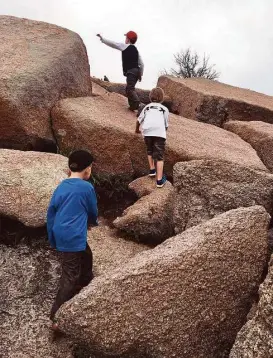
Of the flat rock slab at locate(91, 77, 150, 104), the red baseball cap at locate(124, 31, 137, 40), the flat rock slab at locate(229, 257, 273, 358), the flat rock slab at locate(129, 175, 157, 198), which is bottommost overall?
the flat rock slab at locate(91, 77, 150, 104)

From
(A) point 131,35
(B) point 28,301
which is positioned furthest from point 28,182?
(A) point 131,35

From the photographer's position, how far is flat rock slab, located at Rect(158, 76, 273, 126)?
51.6 feet

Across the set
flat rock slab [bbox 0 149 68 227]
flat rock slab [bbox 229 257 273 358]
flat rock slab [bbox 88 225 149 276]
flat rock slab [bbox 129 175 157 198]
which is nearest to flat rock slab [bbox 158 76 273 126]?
flat rock slab [bbox 129 175 157 198]

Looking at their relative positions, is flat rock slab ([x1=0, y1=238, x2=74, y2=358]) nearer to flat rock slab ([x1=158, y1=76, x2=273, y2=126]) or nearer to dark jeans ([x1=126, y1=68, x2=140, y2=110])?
dark jeans ([x1=126, y1=68, x2=140, y2=110])

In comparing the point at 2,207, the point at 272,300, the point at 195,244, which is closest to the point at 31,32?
the point at 2,207

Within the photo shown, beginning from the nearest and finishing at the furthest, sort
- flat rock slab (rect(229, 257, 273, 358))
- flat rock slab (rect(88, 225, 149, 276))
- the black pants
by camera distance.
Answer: flat rock slab (rect(229, 257, 273, 358)) < the black pants < flat rock slab (rect(88, 225, 149, 276))

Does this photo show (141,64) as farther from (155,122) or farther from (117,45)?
(155,122)

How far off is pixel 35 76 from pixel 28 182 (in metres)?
3.77

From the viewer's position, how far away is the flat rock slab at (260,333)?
4703 mm

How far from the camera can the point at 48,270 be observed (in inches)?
290

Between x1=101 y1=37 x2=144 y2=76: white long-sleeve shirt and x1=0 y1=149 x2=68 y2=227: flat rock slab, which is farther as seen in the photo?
x1=101 y1=37 x2=144 y2=76: white long-sleeve shirt

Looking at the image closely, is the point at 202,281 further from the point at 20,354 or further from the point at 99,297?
the point at 20,354

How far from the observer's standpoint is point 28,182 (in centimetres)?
847

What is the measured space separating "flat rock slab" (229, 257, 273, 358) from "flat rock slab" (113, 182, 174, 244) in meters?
3.49
